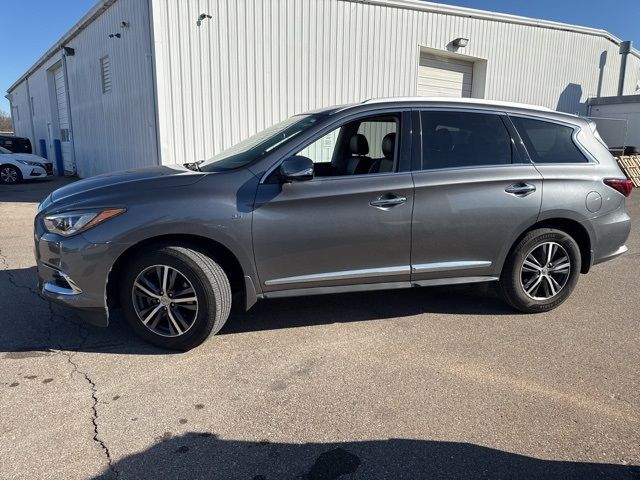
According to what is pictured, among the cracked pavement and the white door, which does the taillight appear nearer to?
the cracked pavement

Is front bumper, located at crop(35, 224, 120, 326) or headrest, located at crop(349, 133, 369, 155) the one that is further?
headrest, located at crop(349, 133, 369, 155)

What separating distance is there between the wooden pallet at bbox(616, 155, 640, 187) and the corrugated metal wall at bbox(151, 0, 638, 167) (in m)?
4.78

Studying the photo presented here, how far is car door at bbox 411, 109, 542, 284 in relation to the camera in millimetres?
3973

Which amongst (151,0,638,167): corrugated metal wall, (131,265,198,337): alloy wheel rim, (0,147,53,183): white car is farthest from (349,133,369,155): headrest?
(0,147,53,183): white car

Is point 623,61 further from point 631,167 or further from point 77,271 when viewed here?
point 77,271

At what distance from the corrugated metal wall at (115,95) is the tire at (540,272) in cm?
835

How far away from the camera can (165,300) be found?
11.8 feet

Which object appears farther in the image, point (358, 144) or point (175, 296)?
point (358, 144)

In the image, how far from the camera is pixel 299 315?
444 centimetres

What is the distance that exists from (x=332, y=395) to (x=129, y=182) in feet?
6.93

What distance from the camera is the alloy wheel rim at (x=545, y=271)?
14.4ft

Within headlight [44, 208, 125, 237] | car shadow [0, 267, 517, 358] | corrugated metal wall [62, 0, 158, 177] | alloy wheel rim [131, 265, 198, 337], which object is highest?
corrugated metal wall [62, 0, 158, 177]

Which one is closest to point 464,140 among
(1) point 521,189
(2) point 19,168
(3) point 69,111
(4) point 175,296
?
(1) point 521,189

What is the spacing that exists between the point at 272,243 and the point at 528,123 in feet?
8.48
